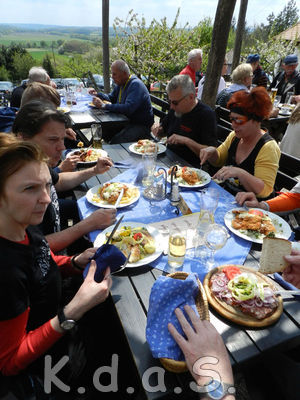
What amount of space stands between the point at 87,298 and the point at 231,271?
2.68 ft

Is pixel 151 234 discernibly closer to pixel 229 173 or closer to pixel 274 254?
pixel 274 254

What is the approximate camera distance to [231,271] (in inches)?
57.5

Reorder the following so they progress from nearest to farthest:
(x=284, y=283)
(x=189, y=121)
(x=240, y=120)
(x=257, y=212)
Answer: (x=284, y=283) → (x=257, y=212) → (x=240, y=120) → (x=189, y=121)

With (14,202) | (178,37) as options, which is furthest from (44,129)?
(178,37)

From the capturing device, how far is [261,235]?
1.86 metres

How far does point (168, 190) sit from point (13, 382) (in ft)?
5.96

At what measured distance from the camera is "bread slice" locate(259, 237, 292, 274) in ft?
4.66

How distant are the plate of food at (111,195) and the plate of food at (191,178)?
18.9 inches

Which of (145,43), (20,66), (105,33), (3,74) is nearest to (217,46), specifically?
(105,33)

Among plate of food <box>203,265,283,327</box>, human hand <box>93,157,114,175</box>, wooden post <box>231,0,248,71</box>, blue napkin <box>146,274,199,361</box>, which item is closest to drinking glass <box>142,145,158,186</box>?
human hand <box>93,157,114,175</box>

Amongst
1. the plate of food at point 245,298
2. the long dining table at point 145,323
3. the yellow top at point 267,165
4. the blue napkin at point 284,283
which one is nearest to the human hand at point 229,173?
the yellow top at point 267,165

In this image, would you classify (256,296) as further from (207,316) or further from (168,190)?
(168,190)

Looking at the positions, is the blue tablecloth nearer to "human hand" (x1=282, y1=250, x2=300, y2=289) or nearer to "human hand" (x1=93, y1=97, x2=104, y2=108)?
"human hand" (x1=282, y1=250, x2=300, y2=289)

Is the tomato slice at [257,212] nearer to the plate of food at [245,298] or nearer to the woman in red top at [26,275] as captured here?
the plate of food at [245,298]
